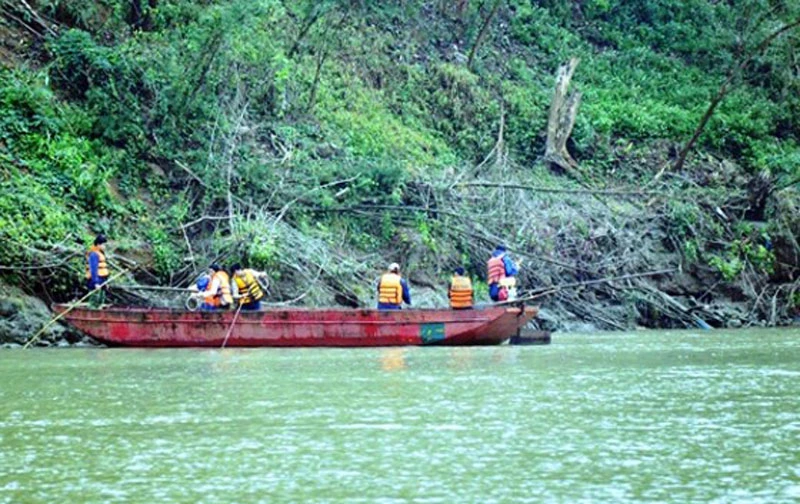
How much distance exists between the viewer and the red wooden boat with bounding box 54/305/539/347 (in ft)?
71.3

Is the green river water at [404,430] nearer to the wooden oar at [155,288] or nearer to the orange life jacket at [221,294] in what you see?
the orange life jacket at [221,294]

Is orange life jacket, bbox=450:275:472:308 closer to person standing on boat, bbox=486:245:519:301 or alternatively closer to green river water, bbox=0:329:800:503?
person standing on boat, bbox=486:245:519:301

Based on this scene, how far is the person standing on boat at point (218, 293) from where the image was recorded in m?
22.3

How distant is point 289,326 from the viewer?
21.8 m

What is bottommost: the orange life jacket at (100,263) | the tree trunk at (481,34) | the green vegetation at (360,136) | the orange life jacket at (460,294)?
the orange life jacket at (460,294)

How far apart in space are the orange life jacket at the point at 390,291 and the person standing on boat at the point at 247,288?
2.01 meters

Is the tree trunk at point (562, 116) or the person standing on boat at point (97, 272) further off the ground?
the tree trunk at point (562, 116)

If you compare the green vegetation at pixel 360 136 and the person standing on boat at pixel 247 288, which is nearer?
the person standing on boat at pixel 247 288

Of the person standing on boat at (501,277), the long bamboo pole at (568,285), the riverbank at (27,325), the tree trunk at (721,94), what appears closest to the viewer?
the riverbank at (27,325)

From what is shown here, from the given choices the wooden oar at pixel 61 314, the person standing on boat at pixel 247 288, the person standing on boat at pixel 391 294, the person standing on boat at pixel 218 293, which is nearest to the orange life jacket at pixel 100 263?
the wooden oar at pixel 61 314

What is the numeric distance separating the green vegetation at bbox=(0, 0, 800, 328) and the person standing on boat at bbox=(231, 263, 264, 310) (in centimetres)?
210

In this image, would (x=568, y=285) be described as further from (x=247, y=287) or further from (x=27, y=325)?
(x=27, y=325)

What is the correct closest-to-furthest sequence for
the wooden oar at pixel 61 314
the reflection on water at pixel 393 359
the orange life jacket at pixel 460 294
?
the reflection on water at pixel 393 359 < the wooden oar at pixel 61 314 < the orange life jacket at pixel 460 294

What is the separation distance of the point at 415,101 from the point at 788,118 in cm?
970
